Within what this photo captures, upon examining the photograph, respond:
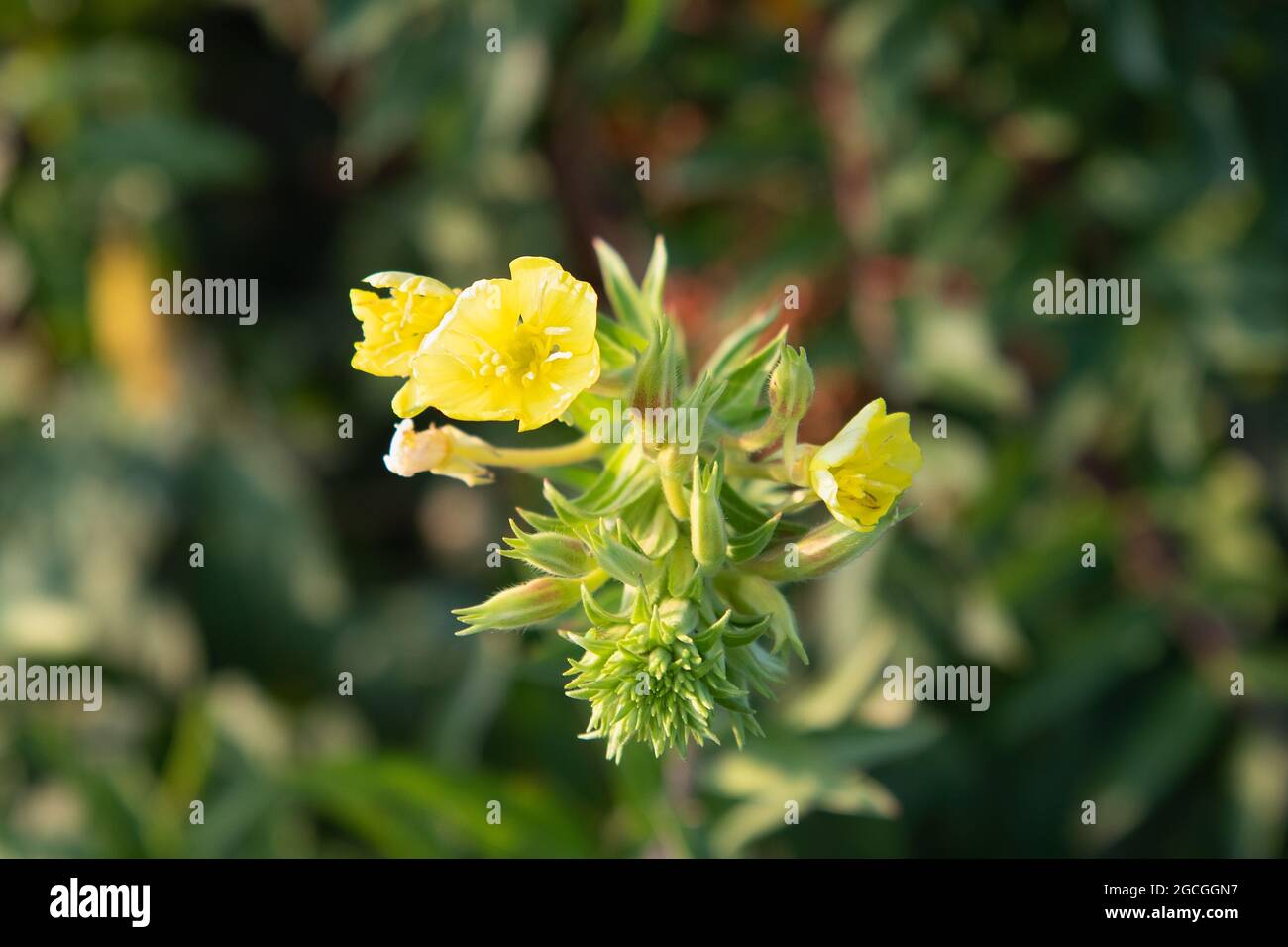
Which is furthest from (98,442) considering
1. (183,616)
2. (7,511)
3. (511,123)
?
(511,123)

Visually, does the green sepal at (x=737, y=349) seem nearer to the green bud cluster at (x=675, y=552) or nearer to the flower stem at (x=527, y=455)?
the green bud cluster at (x=675, y=552)

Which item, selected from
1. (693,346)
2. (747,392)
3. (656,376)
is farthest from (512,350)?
(693,346)

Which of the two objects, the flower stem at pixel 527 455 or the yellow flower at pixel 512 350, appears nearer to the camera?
the yellow flower at pixel 512 350

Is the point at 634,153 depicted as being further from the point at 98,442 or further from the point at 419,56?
the point at 98,442

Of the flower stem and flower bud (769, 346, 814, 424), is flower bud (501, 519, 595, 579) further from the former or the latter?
flower bud (769, 346, 814, 424)

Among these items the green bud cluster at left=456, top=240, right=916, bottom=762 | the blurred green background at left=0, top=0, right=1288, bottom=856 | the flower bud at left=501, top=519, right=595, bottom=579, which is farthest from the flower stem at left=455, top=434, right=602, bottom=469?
the blurred green background at left=0, top=0, right=1288, bottom=856

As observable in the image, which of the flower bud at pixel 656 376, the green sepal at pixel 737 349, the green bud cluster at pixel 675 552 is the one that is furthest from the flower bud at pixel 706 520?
the green sepal at pixel 737 349
